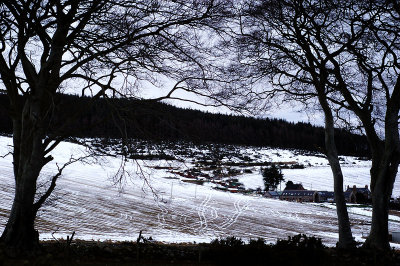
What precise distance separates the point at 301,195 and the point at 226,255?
77.9 m

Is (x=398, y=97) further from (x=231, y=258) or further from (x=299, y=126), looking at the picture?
(x=299, y=126)

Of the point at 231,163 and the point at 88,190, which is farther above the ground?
the point at 231,163

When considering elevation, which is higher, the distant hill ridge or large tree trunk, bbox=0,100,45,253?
the distant hill ridge

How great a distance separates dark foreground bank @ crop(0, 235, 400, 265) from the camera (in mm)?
8133

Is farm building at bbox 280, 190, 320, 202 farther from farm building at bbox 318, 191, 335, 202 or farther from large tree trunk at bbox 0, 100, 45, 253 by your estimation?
large tree trunk at bbox 0, 100, 45, 253

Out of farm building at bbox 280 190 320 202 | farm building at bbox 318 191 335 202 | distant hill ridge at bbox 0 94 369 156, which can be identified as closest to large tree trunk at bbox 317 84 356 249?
distant hill ridge at bbox 0 94 369 156

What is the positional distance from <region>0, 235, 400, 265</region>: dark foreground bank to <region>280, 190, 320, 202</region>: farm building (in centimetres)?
7344

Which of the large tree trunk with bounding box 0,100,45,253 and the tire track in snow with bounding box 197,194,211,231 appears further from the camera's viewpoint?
the tire track in snow with bounding box 197,194,211,231

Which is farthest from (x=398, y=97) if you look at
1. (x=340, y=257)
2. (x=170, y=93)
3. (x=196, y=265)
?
(x=196, y=265)

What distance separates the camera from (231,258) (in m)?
8.27

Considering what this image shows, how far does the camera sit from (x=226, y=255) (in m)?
8.49

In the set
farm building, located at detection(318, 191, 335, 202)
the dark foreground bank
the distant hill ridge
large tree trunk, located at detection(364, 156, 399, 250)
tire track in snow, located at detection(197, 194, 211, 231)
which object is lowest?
tire track in snow, located at detection(197, 194, 211, 231)

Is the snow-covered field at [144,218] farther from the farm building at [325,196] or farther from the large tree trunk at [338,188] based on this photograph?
the farm building at [325,196]

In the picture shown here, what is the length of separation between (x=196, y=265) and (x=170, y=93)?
3.98 m
